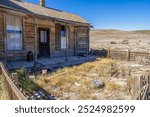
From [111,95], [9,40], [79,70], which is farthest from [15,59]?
[111,95]

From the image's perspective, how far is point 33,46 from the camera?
1374cm

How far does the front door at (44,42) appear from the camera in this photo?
15.3 m

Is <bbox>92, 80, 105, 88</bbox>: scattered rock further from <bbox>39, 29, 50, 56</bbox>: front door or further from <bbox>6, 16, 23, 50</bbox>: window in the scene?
<bbox>39, 29, 50, 56</bbox>: front door

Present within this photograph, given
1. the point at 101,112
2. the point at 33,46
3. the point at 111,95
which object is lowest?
the point at 111,95

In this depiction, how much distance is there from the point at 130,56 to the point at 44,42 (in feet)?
23.7

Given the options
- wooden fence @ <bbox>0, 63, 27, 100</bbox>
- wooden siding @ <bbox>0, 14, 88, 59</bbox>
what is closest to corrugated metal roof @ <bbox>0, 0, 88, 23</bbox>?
wooden siding @ <bbox>0, 14, 88, 59</bbox>

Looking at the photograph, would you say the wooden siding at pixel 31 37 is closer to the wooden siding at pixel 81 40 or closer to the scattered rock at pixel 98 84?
the wooden siding at pixel 81 40

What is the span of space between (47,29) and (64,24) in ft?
5.00

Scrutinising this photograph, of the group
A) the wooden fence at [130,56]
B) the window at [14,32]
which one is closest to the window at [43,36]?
the window at [14,32]

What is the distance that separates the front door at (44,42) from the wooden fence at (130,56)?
20.8 feet

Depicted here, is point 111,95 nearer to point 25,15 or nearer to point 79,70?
point 79,70

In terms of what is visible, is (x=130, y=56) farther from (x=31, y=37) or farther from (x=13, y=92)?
(x=13, y=92)

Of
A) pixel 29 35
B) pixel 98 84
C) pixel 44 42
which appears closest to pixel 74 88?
pixel 98 84

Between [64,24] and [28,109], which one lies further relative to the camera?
[64,24]
